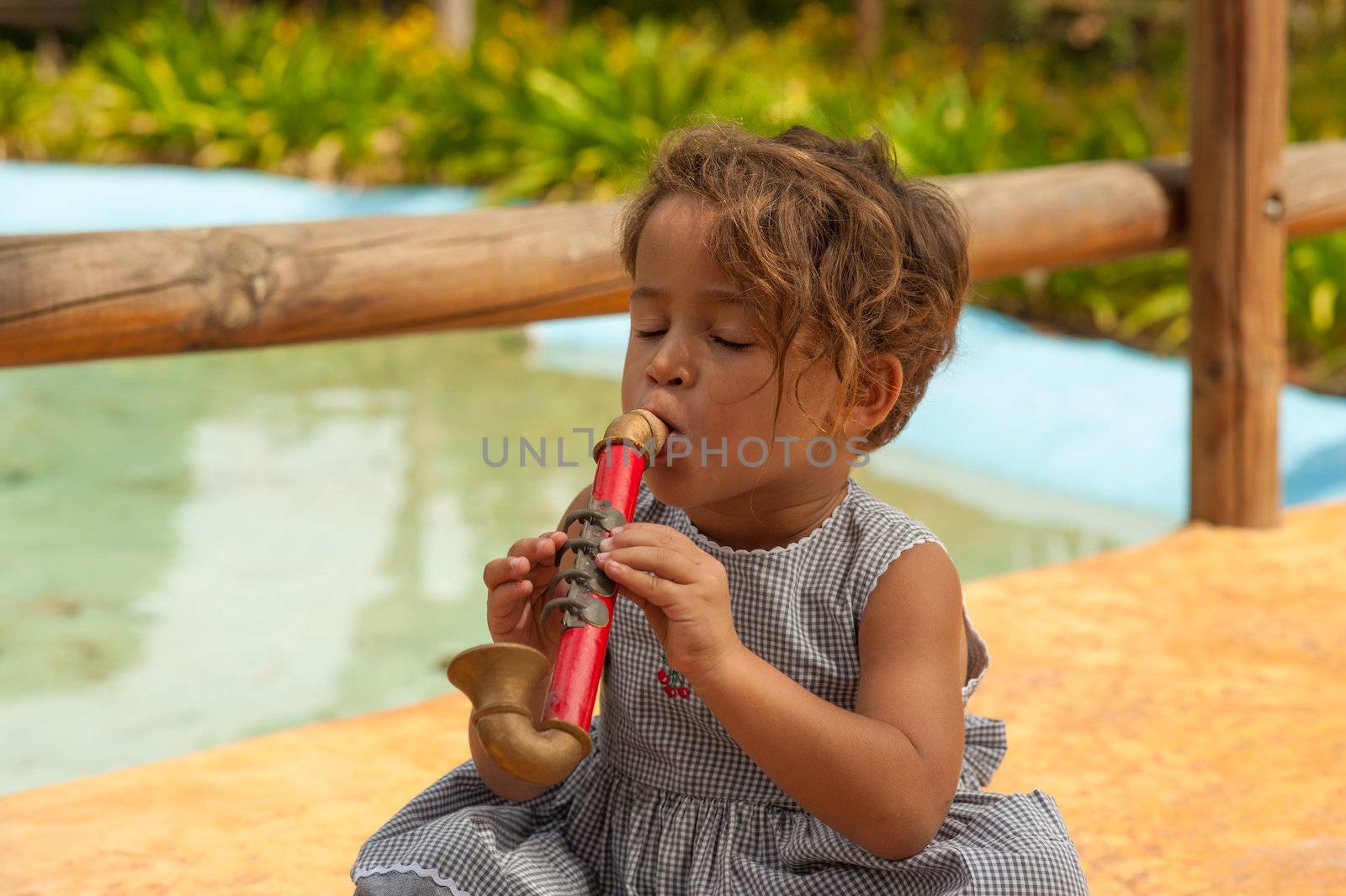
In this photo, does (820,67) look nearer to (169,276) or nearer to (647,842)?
(169,276)

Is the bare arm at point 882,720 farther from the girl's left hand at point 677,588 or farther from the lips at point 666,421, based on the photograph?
the lips at point 666,421

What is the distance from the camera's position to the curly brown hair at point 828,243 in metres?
1.23

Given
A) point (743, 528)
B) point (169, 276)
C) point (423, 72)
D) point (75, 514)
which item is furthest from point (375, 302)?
point (423, 72)

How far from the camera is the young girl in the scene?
1.19 metres

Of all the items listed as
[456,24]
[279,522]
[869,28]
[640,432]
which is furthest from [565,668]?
[869,28]

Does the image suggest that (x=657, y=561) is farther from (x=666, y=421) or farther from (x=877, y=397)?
(x=877, y=397)

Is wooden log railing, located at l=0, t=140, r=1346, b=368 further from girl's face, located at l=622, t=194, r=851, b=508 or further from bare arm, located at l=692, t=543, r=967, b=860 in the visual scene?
bare arm, located at l=692, t=543, r=967, b=860

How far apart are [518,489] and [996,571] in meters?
1.48

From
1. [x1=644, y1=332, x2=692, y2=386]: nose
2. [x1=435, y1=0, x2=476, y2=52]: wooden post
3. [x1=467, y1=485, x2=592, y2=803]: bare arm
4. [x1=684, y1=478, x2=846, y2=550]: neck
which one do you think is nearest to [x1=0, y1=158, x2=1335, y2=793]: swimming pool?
[x1=467, y1=485, x2=592, y2=803]: bare arm

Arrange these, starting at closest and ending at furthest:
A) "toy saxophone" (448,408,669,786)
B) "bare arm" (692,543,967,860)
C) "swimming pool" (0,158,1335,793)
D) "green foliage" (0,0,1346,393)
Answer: "toy saxophone" (448,408,669,786), "bare arm" (692,543,967,860), "swimming pool" (0,158,1335,793), "green foliage" (0,0,1346,393)

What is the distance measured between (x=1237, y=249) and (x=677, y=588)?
2.27 meters

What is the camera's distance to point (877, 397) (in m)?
1.34

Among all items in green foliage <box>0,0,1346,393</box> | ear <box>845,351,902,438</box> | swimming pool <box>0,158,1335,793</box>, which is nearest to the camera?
ear <box>845,351,902,438</box>

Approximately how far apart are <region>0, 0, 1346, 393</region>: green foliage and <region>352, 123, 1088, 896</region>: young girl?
3.92 metres
